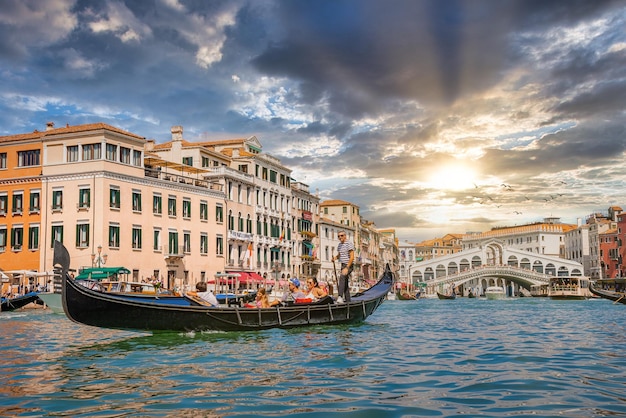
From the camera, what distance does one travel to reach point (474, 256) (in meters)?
71.6

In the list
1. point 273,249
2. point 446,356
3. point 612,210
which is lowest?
point 446,356

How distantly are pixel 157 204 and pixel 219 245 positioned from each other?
17.7 ft

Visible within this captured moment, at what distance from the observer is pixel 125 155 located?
99.6 ft

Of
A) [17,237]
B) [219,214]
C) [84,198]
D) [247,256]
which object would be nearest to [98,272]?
[84,198]

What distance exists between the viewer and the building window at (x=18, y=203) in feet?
97.8

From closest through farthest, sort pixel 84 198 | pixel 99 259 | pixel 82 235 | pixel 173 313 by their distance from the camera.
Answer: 1. pixel 173 313
2. pixel 99 259
3. pixel 82 235
4. pixel 84 198

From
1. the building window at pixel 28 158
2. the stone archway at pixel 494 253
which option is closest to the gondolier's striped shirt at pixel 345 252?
the building window at pixel 28 158

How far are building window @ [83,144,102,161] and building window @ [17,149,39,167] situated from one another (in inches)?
103

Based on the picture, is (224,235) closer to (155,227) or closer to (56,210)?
(155,227)

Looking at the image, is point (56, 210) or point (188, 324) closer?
point (188, 324)

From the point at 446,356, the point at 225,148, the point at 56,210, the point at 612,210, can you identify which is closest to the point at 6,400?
the point at 446,356

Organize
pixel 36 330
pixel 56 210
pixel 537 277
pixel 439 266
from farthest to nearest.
A: pixel 439 266, pixel 537 277, pixel 56 210, pixel 36 330

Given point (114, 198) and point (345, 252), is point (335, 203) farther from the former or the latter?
point (345, 252)

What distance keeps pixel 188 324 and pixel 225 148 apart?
31387 mm
